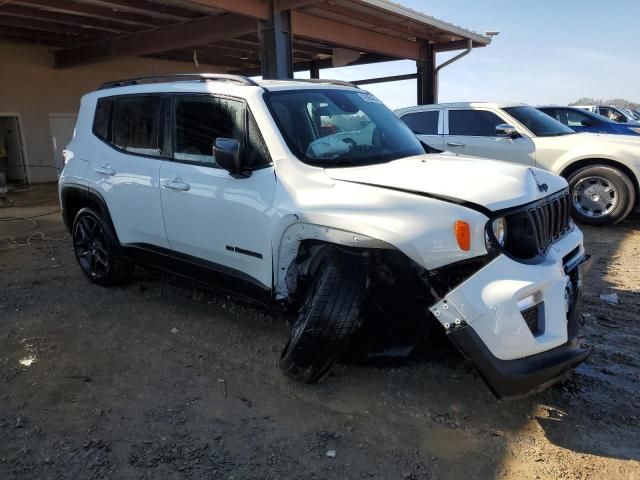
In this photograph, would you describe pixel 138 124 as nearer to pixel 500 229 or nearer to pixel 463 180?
pixel 463 180

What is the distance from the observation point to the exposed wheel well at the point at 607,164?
7.19m

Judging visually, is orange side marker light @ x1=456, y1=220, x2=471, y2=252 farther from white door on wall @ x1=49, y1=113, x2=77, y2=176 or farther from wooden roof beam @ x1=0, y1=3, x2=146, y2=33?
white door on wall @ x1=49, y1=113, x2=77, y2=176

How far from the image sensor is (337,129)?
3730 millimetres

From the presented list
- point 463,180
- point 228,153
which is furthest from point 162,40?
point 463,180

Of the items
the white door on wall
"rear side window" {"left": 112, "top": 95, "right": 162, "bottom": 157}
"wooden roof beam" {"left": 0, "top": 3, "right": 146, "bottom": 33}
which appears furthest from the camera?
the white door on wall

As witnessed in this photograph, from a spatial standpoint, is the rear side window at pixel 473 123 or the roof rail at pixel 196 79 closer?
the roof rail at pixel 196 79

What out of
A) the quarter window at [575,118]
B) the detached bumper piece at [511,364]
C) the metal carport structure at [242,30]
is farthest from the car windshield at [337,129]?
the quarter window at [575,118]

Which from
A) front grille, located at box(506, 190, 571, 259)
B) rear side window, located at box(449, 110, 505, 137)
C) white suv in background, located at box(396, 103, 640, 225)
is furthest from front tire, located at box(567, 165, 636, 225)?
front grille, located at box(506, 190, 571, 259)

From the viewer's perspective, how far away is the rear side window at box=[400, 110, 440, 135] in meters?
8.48

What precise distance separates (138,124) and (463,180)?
9.28ft

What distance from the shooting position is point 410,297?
9.55ft

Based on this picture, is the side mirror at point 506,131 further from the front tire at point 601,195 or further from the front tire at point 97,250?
the front tire at point 97,250

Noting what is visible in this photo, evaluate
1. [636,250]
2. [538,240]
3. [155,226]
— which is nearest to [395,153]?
[538,240]

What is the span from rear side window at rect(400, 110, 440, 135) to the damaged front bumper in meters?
6.08
